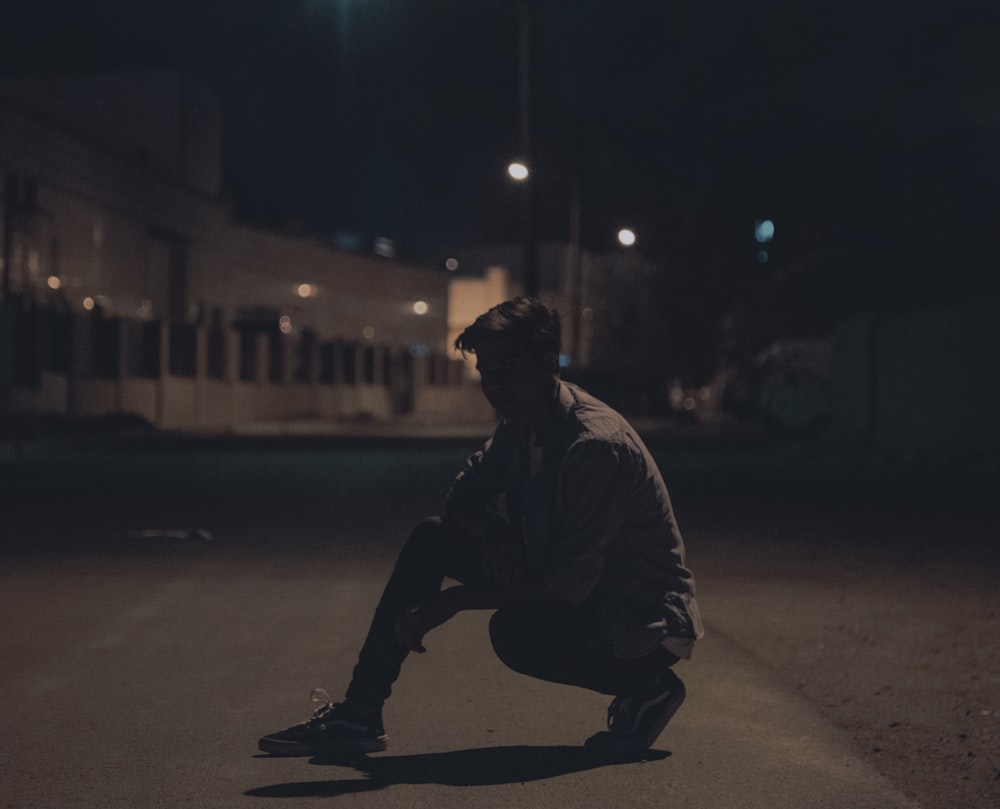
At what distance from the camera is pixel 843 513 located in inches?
614

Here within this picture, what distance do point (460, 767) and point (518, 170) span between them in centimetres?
2296

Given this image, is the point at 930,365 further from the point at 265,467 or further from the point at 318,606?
the point at 318,606

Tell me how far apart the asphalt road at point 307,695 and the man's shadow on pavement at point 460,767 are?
13mm

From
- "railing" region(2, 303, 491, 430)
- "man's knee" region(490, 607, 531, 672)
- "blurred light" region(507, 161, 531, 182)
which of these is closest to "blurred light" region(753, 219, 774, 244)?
"railing" region(2, 303, 491, 430)

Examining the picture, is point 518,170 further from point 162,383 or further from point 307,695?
point 307,695

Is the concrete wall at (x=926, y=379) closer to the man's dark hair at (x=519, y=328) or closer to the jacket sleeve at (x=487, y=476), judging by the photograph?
the jacket sleeve at (x=487, y=476)

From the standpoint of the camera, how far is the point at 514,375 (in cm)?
476

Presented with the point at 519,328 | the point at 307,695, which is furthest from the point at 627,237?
the point at 519,328

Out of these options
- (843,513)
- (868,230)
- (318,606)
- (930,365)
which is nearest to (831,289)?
(868,230)

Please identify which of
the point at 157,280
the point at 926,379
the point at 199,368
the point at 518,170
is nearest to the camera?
the point at 926,379

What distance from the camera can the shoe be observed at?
198 inches

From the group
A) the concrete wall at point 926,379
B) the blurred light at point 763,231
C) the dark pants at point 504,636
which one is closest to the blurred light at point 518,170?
the concrete wall at point 926,379

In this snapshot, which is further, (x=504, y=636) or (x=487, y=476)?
(x=487, y=476)

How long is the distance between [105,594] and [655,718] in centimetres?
521
